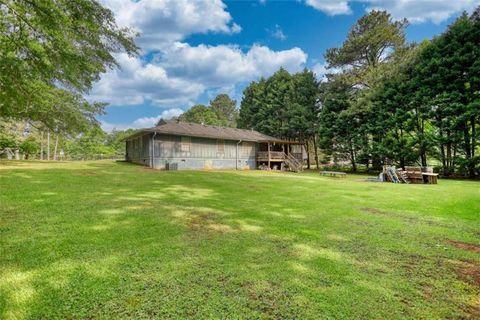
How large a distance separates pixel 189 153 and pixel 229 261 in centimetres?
2046

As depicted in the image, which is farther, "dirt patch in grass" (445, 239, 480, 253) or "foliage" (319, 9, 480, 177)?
"foliage" (319, 9, 480, 177)

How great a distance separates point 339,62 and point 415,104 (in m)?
11.0

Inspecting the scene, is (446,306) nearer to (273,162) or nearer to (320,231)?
(320,231)

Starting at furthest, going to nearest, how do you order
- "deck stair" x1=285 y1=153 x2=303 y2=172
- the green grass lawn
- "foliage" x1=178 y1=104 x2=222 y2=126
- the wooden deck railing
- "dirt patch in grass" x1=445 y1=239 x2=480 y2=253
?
"foliage" x1=178 y1=104 x2=222 y2=126
the wooden deck railing
"deck stair" x1=285 y1=153 x2=303 y2=172
"dirt patch in grass" x1=445 y1=239 x2=480 y2=253
the green grass lawn

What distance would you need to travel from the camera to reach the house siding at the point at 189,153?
2198 cm

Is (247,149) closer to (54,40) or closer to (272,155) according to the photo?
(272,155)

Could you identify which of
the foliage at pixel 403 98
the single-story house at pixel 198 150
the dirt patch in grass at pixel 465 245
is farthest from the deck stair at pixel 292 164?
the dirt patch in grass at pixel 465 245

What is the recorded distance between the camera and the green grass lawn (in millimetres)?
2984

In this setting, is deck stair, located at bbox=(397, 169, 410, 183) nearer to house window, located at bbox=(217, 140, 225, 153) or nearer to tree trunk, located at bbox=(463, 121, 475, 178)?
tree trunk, located at bbox=(463, 121, 475, 178)

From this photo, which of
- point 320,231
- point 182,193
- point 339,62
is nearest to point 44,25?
point 182,193

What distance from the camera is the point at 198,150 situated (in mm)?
24781

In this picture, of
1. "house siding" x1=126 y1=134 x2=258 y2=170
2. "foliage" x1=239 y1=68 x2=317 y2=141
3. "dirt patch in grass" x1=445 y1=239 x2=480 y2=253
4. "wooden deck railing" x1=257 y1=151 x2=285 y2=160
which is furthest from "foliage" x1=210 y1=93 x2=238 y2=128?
"dirt patch in grass" x1=445 y1=239 x2=480 y2=253

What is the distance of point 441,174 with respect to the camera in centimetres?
2181

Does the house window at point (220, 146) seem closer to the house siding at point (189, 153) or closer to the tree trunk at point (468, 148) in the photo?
the house siding at point (189, 153)
